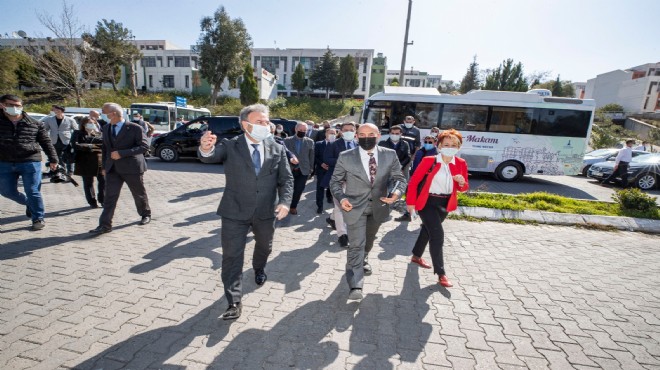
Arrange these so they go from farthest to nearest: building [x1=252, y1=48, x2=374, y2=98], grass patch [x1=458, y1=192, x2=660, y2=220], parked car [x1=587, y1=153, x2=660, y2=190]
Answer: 1. building [x1=252, y1=48, x2=374, y2=98]
2. parked car [x1=587, y1=153, x2=660, y2=190]
3. grass patch [x1=458, y1=192, x2=660, y2=220]

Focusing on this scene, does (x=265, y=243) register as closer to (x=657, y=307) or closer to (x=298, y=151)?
(x=298, y=151)

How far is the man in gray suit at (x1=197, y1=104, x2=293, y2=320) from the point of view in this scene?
2.95m

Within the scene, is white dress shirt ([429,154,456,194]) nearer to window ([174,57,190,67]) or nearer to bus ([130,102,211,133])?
bus ([130,102,211,133])

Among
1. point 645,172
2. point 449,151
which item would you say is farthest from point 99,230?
point 645,172

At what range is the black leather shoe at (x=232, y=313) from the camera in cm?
296

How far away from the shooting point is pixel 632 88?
51938 mm

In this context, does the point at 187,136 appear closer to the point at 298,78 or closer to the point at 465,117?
the point at 465,117

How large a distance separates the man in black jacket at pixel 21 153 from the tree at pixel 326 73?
162 feet

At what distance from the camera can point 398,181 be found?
3521 mm

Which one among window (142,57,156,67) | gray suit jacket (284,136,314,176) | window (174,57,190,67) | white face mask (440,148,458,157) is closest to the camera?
white face mask (440,148,458,157)

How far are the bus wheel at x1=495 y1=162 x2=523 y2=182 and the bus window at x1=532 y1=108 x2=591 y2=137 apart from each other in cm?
141

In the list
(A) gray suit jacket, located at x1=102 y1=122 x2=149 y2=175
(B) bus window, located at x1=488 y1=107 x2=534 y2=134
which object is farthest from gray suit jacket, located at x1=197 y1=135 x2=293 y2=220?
(B) bus window, located at x1=488 y1=107 x2=534 y2=134

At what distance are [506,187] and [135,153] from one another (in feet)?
37.5

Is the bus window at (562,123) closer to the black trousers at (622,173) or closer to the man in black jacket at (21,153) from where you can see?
the black trousers at (622,173)
